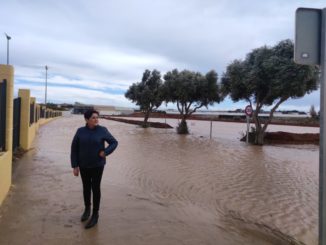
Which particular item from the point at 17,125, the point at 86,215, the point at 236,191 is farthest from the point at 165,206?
the point at 17,125

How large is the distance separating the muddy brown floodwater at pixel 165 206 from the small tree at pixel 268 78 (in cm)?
939

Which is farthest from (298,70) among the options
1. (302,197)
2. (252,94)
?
(302,197)

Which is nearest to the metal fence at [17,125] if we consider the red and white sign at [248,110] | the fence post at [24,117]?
the fence post at [24,117]

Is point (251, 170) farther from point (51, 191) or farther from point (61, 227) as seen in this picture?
point (61, 227)

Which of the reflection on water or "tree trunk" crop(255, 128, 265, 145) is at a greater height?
"tree trunk" crop(255, 128, 265, 145)

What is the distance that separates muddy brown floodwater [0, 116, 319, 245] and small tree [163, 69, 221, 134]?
781 inches

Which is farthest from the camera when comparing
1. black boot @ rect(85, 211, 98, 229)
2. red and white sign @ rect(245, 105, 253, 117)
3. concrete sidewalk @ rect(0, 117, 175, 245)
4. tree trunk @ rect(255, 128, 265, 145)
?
red and white sign @ rect(245, 105, 253, 117)

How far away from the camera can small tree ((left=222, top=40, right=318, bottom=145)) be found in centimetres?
2089

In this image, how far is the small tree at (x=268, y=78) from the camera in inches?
822

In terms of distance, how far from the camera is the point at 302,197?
8.65 m

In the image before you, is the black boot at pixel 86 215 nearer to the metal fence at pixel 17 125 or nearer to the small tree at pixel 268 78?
the metal fence at pixel 17 125

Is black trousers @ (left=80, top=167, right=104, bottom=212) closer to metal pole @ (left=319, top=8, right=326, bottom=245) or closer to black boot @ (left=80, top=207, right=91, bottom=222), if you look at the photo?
black boot @ (left=80, top=207, right=91, bottom=222)

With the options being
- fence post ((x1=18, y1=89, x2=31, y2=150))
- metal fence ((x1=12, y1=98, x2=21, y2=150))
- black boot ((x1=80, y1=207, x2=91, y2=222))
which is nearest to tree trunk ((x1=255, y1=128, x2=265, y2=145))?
fence post ((x1=18, y1=89, x2=31, y2=150))

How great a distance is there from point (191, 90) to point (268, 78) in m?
10.5
